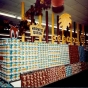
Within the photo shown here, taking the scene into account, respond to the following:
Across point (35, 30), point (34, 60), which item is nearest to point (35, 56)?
point (34, 60)

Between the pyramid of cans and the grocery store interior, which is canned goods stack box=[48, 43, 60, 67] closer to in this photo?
the grocery store interior

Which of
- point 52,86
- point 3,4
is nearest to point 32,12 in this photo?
point 3,4

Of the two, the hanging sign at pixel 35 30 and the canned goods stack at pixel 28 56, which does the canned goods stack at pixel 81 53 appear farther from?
the canned goods stack at pixel 28 56

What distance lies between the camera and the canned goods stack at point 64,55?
673cm

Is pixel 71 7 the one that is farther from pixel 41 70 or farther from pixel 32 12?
pixel 41 70

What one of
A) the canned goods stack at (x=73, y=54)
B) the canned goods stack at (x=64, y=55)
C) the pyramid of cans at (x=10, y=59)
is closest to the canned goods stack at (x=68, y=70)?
the canned goods stack at (x=64, y=55)

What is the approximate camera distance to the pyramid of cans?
4273mm

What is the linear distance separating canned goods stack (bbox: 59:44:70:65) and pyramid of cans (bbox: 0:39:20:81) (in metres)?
2.94

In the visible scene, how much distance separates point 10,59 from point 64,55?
359 cm

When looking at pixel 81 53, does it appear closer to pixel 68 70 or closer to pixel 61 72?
pixel 68 70

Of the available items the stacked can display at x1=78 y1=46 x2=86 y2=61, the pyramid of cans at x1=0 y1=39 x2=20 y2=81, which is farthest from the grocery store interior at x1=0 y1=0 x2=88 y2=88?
the stacked can display at x1=78 y1=46 x2=86 y2=61

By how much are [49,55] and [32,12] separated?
7.71 feet

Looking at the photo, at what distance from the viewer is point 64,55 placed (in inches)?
273

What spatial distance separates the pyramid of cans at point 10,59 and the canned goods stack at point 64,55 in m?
2.94
